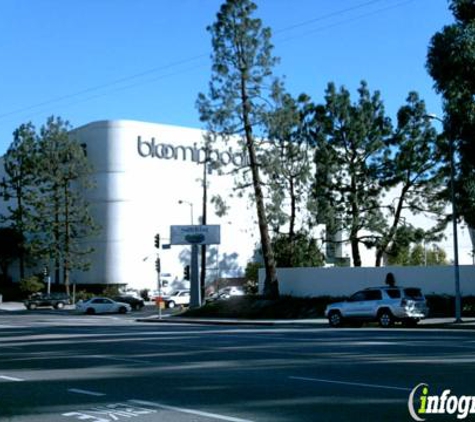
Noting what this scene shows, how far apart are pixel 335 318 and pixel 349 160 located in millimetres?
21564

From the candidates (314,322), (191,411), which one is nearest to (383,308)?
(314,322)

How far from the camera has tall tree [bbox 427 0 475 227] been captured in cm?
3114

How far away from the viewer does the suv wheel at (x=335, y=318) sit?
31328mm

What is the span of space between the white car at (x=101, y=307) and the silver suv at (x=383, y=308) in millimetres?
25943

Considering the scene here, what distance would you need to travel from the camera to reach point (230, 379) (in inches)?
495

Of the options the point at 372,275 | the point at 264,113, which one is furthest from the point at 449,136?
the point at 264,113

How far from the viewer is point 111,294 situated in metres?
71.2

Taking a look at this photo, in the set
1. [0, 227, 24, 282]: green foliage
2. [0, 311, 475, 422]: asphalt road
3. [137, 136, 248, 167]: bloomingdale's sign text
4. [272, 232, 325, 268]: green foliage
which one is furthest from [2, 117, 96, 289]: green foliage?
[0, 311, 475, 422]: asphalt road

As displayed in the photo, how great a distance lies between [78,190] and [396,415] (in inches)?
2642

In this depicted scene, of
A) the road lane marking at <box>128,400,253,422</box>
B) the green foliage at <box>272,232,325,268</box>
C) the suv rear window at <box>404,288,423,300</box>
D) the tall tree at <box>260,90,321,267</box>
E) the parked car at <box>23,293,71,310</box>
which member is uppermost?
the tall tree at <box>260,90,321,267</box>

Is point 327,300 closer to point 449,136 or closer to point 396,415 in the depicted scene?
point 449,136

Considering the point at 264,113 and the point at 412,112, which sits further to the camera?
the point at 412,112

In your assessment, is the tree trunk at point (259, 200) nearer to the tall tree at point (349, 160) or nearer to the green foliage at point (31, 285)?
the tall tree at point (349, 160)

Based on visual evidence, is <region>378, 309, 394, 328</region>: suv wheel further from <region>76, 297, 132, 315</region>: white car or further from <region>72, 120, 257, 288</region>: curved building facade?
<region>72, 120, 257, 288</region>: curved building facade
